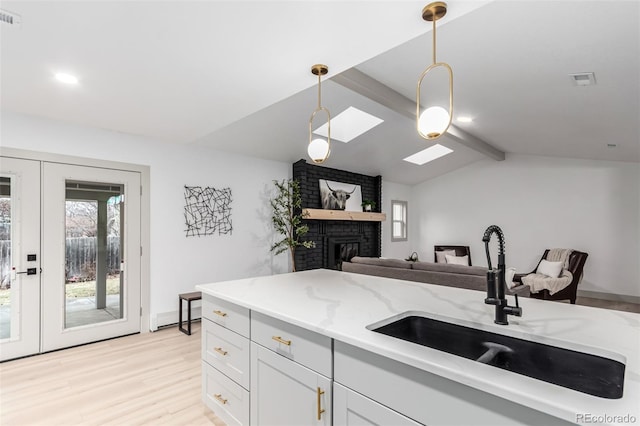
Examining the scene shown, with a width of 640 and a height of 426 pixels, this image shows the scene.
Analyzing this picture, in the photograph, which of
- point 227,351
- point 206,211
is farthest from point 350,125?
point 227,351

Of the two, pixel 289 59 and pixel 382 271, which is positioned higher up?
pixel 289 59

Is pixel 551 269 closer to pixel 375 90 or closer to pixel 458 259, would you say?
pixel 458 259

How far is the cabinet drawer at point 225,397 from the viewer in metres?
1.91

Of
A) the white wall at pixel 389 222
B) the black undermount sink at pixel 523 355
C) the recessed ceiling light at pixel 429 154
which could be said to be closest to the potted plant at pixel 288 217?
the recessed ceiling light at pixel 429 154

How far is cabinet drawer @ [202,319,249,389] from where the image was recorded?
74.9 inches

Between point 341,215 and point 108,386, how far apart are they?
4345 mm

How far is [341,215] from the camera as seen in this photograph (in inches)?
247

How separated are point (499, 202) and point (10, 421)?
7.92 meters

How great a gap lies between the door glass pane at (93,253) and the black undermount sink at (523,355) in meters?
3.60

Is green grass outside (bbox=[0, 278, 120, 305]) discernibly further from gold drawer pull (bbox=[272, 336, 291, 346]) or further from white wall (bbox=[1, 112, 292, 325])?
gold drawer pull (bbox=[272, 336, 291, 346])

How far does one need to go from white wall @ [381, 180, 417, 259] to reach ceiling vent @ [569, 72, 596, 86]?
16.1 feet

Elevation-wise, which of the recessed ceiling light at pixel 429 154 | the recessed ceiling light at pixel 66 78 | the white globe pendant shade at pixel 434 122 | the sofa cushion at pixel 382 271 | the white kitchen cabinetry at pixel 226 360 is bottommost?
the white kitchen cabinetry at pixel 226 360

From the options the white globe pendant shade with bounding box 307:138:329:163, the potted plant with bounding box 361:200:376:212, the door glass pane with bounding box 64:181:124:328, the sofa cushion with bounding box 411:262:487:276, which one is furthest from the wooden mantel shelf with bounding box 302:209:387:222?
the white globe pendant shade with bounding box 307:138:329:163

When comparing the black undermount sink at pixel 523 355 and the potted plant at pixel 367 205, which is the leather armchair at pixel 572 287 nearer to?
the potted plant at pixel 367 205
